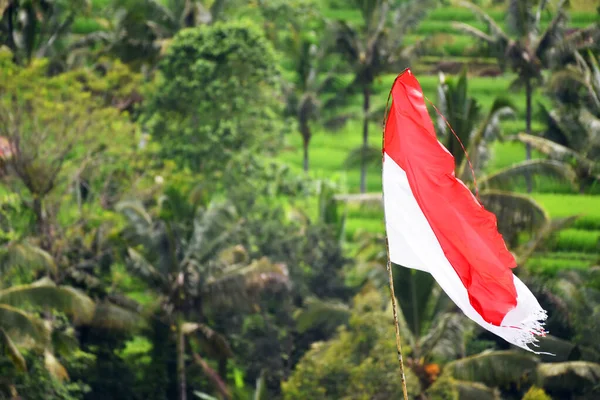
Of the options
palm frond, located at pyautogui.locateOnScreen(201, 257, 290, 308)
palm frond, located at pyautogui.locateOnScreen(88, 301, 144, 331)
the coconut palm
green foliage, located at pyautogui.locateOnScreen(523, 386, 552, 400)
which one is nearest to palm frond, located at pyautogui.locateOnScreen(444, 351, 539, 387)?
the coconut palm

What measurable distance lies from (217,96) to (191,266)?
5928 mm

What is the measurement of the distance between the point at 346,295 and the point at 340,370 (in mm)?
4176

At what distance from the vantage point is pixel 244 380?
64.4ft

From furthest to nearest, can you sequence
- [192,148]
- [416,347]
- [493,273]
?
[192,148], [416,347], [493,273]

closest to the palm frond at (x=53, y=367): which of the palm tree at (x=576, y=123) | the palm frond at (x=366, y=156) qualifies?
the palm frond at (x=366, y=156)

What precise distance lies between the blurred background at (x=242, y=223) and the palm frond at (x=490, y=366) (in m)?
0.03

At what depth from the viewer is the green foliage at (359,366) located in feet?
52.4

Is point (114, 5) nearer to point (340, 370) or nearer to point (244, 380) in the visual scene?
point (244, 380)

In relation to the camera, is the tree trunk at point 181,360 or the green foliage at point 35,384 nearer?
the green foliage at point 35,384

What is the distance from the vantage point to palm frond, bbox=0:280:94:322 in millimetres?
16031

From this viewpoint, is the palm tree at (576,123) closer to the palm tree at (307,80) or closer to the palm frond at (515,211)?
the palm frond at (515,211)

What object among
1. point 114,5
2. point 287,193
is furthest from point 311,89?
point 114,5

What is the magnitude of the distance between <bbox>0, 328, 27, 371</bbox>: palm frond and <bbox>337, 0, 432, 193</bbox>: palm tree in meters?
11.0

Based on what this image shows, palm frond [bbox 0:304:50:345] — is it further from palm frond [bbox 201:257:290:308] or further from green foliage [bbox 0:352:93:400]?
palm frond [bbox 201:257:290:308]
